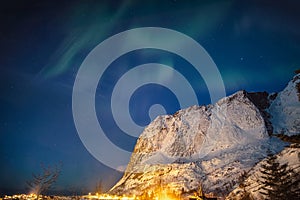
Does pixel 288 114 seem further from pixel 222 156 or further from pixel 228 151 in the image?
pixel 222 156

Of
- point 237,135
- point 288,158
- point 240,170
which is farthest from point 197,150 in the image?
point 288,158

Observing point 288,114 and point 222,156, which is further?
point 288,114

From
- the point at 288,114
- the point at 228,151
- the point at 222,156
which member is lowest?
the point at 222,156

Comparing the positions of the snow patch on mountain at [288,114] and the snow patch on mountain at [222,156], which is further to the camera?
the snow patch on mountain at [288,114]

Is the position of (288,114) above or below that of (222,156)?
above

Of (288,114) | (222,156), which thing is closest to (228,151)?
(222,156)

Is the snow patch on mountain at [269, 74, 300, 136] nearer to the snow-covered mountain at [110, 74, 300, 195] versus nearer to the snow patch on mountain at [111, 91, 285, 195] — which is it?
the snow-covered mountain at [110, 74, 300, 195]

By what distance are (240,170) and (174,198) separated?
39.4 m

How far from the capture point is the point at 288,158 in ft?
247

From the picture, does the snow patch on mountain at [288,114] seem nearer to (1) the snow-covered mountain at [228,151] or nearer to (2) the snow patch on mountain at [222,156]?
(1) the snow-covered mountain at [228,151]

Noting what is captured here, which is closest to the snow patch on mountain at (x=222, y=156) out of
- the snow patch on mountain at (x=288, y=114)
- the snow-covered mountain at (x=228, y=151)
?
the snow-covered mountain at (x=228, y=151)

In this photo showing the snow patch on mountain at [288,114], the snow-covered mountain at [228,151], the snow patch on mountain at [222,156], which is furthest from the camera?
the snow patch on mountain at [288,114]

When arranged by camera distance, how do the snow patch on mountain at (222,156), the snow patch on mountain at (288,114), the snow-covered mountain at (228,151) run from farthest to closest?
the snow patch on mountain at (288,114)
the snow-covered mountain at (228,151)
the snow patch on mountain at (222,156)

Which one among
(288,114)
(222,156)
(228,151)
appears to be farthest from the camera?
(288,114)
